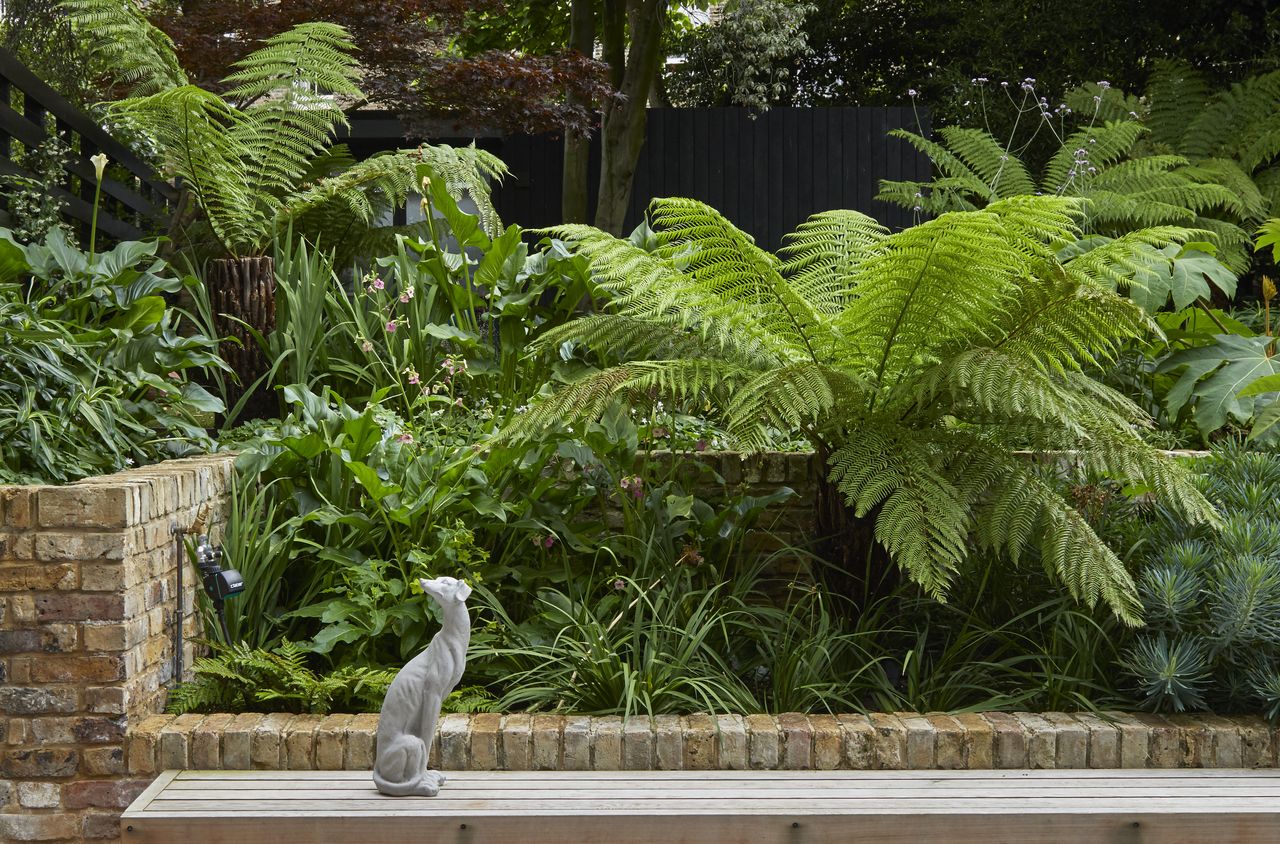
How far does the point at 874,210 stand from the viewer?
325 inches

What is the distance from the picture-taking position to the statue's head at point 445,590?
2.35 m

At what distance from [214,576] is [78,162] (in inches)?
109

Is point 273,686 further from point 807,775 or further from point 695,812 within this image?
point 807,775

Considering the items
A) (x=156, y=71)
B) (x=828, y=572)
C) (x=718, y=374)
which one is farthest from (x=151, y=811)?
(x=156, y=71)

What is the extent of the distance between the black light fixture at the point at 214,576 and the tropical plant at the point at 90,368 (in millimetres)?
363

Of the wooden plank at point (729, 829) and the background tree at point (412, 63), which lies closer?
the wooden plank at point (729, 829)

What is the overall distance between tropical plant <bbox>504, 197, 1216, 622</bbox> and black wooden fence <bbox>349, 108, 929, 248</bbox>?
4.97 metres

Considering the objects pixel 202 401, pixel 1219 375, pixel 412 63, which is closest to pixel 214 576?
pixel 202 401

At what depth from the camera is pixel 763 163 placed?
27.0 ft

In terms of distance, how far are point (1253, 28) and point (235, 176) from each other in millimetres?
7205

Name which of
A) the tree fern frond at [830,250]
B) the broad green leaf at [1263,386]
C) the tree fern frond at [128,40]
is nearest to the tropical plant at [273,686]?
the tree fern frond at [830,250]

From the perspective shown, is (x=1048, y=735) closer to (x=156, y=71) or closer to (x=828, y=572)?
(x=828, y=572)

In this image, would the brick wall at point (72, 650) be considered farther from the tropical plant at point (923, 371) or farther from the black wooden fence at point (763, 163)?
the black wooden fence at point (763, 163)

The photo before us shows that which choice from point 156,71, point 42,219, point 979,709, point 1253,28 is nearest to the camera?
point 979,709
